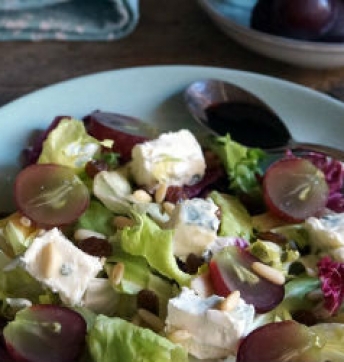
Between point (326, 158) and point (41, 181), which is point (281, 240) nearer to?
point (326, 158)

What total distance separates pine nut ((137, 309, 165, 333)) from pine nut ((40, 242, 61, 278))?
4.5 inches

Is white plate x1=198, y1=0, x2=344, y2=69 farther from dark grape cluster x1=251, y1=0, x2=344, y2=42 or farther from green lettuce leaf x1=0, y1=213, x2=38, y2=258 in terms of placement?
green lettuce leaf x1=0, y1=213, x2=38, y2=258

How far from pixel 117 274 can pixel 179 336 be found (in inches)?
5.4

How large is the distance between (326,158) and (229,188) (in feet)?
0.51

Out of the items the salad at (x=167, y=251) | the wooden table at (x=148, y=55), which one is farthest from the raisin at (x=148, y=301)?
the wooden table at (x=148, y=55)

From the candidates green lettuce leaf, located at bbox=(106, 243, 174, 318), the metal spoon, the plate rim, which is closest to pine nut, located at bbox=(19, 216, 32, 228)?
green lettuce leaf, located at bbox=(106, 243, 174, 318)

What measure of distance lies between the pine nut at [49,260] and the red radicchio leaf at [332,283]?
0.33 m

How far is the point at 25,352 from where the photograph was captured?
96 centimetres

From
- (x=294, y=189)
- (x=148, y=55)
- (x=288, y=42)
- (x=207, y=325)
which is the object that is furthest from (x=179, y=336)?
(x=148, y=55)

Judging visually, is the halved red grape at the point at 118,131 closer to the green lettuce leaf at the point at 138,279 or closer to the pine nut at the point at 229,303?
the green lettuce leaf at the point at 138,279

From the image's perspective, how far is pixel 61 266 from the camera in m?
1.05

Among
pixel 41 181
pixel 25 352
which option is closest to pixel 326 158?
pixel 41 181

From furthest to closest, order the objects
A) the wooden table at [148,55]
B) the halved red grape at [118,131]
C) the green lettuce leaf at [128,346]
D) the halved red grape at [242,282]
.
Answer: the wooden table at [148,55] → the halved red grape at [118,131] → the halved red grape at [242,282] → the green lettuce leaf at [128,346]

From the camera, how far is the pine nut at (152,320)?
104 cm
